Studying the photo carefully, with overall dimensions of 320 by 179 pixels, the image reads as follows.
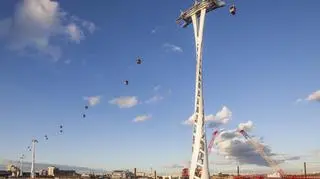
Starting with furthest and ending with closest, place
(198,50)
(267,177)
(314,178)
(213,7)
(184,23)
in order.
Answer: (267,177) → (314,178) → (184,23) → (213,7) → (198,50)

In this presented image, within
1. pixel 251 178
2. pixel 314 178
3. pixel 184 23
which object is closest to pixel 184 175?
pixel 251 178

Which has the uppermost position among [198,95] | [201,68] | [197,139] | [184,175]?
[201,68]

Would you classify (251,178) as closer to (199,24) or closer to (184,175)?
(184,175)

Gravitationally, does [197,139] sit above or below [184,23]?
below

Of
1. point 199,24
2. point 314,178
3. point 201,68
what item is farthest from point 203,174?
point 314,178

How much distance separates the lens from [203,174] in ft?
200

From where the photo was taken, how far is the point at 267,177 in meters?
128

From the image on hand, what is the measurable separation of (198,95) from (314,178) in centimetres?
7217

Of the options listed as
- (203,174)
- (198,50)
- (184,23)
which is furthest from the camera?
(184,23)

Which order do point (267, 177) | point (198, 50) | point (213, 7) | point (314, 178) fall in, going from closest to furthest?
1. point (198, 50)
2. point (213, 7)
3. point (314, 178)
4. point (267, 177)

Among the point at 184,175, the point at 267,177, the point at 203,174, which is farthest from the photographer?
the point at 184,175

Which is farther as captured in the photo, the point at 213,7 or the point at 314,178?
the point at 314,178

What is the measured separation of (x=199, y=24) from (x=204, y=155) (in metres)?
22.9

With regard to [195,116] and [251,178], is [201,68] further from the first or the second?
[251,178]
